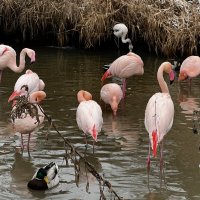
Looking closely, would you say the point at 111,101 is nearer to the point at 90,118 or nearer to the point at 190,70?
the point at 90,118

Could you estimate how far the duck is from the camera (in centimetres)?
611

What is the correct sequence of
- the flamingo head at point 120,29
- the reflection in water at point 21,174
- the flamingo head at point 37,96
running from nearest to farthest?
the reflection in water at point 21,174 → the flamingo head at point 37,96 → the flamingo head at point 120,29

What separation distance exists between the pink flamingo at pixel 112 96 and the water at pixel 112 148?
0.18 metres

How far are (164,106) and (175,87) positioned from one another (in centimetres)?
521

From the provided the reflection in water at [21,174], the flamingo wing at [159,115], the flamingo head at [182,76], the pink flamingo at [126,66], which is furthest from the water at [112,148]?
the flamingo wing at [159,115]

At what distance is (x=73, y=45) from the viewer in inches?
666

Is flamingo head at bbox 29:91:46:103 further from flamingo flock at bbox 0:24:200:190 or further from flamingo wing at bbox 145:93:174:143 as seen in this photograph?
flamingo wing at bbox 145:93:174:143

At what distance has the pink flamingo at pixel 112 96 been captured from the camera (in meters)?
9.61

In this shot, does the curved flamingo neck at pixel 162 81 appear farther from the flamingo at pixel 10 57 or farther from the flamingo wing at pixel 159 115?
the flamingo at pixel 10 57

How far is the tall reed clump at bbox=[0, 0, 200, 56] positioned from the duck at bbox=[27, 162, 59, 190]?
9.37m

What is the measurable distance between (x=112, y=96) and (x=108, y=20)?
652cm

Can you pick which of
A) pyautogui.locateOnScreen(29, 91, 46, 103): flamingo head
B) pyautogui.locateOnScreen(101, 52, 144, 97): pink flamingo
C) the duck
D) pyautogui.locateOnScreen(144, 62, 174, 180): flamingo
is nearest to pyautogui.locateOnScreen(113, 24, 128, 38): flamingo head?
pyautogui.locateOnScreen(101, 52, 144, 97): pink flamingo

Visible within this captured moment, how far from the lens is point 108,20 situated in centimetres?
1585

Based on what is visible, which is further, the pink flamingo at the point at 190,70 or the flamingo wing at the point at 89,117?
the pink flamingo at the point at 190,70
